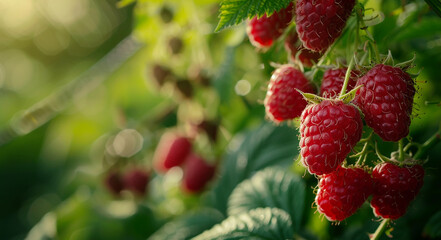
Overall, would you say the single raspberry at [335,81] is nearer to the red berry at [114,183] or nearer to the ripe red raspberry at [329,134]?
the ripe red raspberry at [329,134]

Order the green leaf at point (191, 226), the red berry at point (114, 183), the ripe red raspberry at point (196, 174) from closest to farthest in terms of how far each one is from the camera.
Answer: the green leaf at point (191, 226)
the ripe red raspberry at point (196, 174)
the red berry at point (114, 183)

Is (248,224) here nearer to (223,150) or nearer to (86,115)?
(223,150)

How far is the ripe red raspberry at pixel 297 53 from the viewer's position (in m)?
0.93

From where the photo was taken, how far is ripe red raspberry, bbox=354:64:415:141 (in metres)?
0.71

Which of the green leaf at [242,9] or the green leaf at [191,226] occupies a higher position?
the green leaf at [242,9]

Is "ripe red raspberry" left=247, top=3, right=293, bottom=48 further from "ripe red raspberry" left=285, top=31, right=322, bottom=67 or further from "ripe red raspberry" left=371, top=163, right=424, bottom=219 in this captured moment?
"ripe red raspberry" left=371, top=163, right=424, bottom=219

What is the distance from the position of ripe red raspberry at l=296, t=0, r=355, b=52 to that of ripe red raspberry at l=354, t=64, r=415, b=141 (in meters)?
0.08

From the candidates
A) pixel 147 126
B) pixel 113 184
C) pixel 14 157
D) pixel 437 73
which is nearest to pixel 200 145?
pixel 147 126

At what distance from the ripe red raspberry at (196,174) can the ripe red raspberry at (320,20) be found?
3.46 feet

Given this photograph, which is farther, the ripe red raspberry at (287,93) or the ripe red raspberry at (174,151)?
the ripe red raspberry at (174,151)

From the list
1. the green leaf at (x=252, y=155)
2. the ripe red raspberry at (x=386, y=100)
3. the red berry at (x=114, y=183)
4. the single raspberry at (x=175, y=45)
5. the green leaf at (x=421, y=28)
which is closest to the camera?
the ripe red raspberry at (x=386, y=100)

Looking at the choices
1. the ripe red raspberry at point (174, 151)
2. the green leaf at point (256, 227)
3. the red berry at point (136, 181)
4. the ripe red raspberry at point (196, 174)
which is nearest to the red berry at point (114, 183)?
the red berry at point (136, 181)

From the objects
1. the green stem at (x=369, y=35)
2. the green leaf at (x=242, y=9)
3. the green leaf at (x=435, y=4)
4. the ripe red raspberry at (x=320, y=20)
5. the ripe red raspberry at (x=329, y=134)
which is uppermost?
the green leaf at (x=242, y=9)

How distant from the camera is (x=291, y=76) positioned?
0.89m
